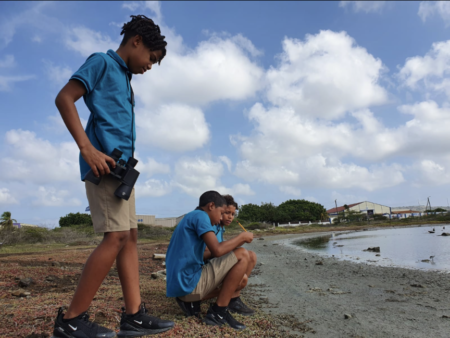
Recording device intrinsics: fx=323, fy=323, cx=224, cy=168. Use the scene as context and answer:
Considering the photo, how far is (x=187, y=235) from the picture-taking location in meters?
3.30

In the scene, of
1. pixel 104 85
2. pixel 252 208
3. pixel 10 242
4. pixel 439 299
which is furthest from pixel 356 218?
pixel 104 85

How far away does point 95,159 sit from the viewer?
2.04m

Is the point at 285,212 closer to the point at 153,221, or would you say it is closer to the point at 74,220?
the point at 153,221

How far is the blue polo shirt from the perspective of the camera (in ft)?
7.25

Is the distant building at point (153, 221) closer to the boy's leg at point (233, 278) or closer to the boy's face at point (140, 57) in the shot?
the boy's leg at point (233, 278)

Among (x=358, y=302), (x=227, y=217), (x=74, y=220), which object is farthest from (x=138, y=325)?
(x=74, y=220)

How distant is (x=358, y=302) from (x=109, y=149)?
13.6 ft

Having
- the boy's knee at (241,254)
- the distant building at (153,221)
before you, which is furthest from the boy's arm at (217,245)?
the distant building at (153,221)

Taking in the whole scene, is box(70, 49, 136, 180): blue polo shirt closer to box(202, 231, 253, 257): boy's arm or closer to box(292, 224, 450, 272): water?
box(202, 231, 253, 257): boy's arm

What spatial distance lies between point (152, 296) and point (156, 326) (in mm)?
1937

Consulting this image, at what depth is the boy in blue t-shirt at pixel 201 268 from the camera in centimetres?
316

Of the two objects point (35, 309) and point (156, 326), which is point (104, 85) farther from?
point (35, 309)

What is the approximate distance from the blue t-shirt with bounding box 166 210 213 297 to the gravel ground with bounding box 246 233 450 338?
1194mm

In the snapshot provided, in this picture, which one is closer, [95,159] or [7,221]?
[95,159]
